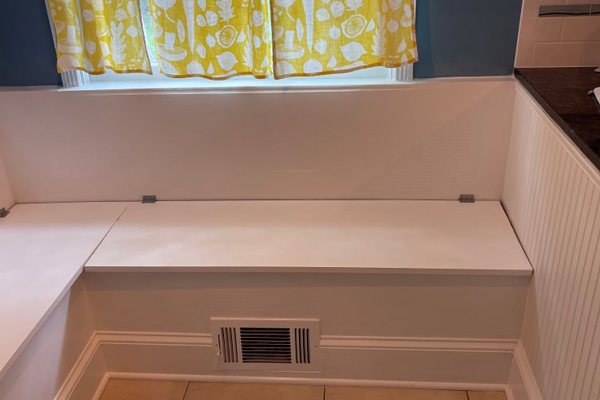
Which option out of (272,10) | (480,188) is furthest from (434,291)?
(272,10)

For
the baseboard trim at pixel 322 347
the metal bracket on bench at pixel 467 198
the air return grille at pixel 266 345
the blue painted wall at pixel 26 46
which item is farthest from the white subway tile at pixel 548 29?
the blue painted wall at pixel 26 46

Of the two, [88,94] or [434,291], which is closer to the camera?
[434,291]

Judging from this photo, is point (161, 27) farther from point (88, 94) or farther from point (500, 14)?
point (500, 14)

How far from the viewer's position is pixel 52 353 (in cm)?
171

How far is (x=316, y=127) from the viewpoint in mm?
2055

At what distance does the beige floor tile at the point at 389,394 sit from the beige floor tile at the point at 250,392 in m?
0.06

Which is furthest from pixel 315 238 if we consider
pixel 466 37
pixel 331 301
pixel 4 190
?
pixel 4 190

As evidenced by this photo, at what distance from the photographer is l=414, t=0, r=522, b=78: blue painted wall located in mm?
1886

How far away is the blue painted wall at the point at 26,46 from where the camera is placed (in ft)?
6.48

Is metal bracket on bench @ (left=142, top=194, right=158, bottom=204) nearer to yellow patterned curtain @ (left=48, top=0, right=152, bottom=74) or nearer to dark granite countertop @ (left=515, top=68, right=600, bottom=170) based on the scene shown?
yellow patterned curtain @ (left=48, top=0, right=152, bottom=74)

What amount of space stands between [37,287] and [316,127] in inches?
40.9

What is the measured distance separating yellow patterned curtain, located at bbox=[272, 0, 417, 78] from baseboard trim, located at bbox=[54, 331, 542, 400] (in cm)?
90

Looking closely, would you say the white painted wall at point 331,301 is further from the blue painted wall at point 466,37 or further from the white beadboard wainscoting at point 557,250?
the blue painted wall at point 466,37

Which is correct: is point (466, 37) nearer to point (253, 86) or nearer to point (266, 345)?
point (253, 86)
